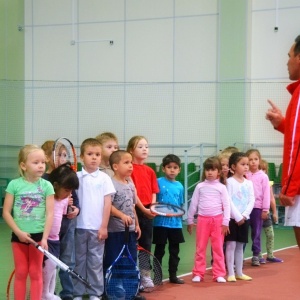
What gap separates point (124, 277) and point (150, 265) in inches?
25.6

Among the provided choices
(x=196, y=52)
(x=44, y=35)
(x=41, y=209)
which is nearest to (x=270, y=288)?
(x=41, y=209)

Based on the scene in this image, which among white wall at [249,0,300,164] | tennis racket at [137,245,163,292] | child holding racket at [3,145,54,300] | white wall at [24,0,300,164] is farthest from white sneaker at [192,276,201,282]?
white wall at [24,0,300,164]

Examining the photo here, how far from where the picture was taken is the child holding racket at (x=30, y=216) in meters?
4.98

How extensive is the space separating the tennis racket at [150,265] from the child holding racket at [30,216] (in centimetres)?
144

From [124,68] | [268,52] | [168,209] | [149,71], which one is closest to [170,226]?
[168,209]

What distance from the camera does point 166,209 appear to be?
20.7 ft

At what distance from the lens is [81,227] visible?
5.77m

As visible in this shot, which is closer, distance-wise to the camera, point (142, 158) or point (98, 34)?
point (142, 158)

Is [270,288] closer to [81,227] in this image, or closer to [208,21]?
[81,227]

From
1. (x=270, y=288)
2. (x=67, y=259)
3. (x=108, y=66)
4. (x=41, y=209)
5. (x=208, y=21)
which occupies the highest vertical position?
(x=208, y=21)

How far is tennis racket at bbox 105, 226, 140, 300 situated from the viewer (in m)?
5.83

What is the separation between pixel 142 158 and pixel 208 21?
9533 mm

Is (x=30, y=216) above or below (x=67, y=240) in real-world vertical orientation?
above

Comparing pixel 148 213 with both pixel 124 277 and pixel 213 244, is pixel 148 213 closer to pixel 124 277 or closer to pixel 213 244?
pixel 124 277
